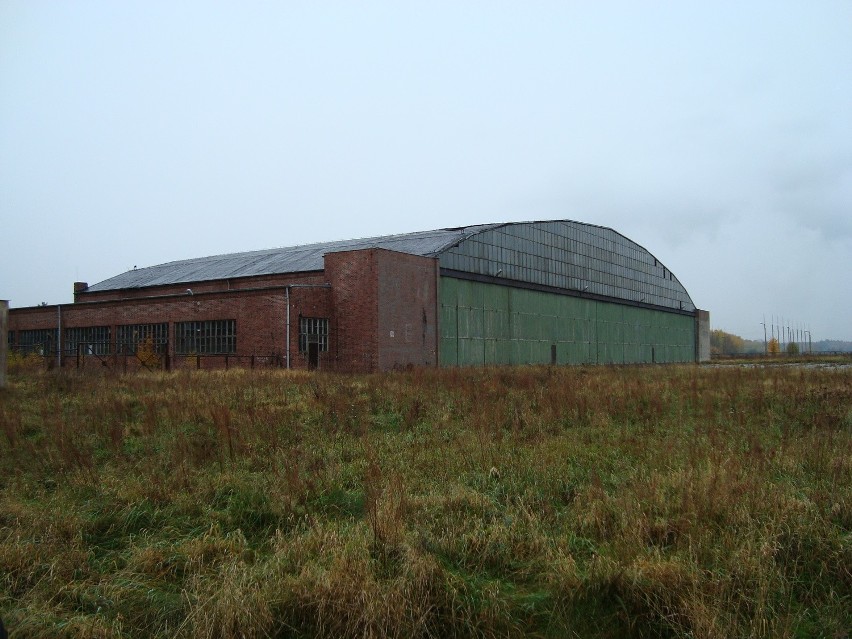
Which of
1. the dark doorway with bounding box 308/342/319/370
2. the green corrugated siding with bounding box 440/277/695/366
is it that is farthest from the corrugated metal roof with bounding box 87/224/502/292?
the dark doorway with bounding box 308/342/319/370

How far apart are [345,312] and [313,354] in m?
2.52

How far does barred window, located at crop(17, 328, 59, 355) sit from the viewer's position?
41438 millimetres

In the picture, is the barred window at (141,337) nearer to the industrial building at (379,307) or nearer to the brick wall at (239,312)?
the industrial building at (379,307)

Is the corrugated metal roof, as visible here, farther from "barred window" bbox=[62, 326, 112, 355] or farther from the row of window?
"barred window" bbox=[62, 326, 112, 355]

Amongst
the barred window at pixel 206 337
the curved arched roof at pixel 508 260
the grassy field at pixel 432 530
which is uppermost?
the curved arched roof at pixel 508 260

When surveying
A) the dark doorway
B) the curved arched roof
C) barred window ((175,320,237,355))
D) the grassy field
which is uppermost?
the curved arched roof

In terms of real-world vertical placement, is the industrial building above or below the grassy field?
above

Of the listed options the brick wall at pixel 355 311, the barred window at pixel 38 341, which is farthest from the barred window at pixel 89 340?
the brick wall at pixel 355 311

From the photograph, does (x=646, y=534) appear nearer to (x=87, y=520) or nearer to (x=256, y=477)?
(x=256, y=477)

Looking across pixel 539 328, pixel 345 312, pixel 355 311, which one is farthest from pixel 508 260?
pixel 345 312

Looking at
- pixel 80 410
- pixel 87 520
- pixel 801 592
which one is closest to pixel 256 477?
pixel 87 520

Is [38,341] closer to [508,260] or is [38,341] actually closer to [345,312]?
[345,312]

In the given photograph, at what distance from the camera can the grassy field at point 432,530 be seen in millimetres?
4902

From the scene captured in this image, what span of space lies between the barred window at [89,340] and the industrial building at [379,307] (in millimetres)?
95
